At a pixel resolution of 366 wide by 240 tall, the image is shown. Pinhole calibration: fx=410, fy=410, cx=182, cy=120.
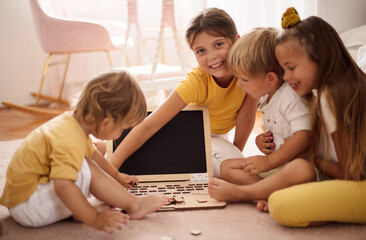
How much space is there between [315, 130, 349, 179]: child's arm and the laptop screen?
0.41m

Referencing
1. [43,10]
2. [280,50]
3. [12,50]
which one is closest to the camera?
[280,50]

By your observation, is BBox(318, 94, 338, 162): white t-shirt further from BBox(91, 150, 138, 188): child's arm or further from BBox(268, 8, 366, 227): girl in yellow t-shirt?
BBox(91, 150, 138, 188): child's arm

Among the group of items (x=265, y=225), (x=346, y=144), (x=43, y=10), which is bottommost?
(x=265, y=225)

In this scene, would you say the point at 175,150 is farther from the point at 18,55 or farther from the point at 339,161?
the point at 18,55

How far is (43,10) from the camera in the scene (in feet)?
8.80

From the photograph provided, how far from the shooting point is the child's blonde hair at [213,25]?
1.40m

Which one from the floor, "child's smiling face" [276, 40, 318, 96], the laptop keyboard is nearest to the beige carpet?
the laptop keyboard

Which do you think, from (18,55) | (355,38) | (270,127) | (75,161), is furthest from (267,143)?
(18,55)

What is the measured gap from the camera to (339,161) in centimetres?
110

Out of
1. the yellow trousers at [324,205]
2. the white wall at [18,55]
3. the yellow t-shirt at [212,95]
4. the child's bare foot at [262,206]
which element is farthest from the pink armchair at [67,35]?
the yellow trousers at [324,205]

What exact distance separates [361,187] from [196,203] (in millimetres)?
463

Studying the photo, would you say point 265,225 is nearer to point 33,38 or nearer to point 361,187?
point 361,187

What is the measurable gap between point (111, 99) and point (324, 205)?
61 cm

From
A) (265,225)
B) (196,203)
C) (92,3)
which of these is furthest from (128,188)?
(92,3)
